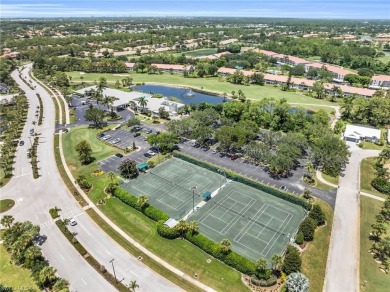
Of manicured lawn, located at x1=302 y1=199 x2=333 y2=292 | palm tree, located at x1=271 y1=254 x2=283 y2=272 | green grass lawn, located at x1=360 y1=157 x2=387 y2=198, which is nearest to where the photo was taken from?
palm tree, located at x1=271 y1=254 x2=283 y2=272

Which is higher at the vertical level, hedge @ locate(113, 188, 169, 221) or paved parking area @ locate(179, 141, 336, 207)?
hedge @ locate(113, 188, 169, 221)

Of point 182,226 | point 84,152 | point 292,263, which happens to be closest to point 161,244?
point 182,226

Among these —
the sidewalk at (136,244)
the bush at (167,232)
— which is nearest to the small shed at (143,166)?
the sidewalk at (136,244)

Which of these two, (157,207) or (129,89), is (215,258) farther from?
(129,89)

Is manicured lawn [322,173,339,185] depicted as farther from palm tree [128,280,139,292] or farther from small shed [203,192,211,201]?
palm tree [128,280,139,292]

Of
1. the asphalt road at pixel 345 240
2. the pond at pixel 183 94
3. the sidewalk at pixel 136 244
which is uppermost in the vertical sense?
the asphalt road at pixel 345 240

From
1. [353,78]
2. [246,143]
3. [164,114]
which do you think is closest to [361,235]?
[246,143]

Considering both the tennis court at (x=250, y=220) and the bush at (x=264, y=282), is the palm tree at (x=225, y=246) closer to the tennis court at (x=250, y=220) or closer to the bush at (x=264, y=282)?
the tennis court at (x=250, y=220)

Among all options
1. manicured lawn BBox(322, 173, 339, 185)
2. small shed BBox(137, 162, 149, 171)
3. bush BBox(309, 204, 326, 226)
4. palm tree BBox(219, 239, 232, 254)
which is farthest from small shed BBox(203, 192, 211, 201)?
manicured lawn BBox(322, 173, 339, 185)
